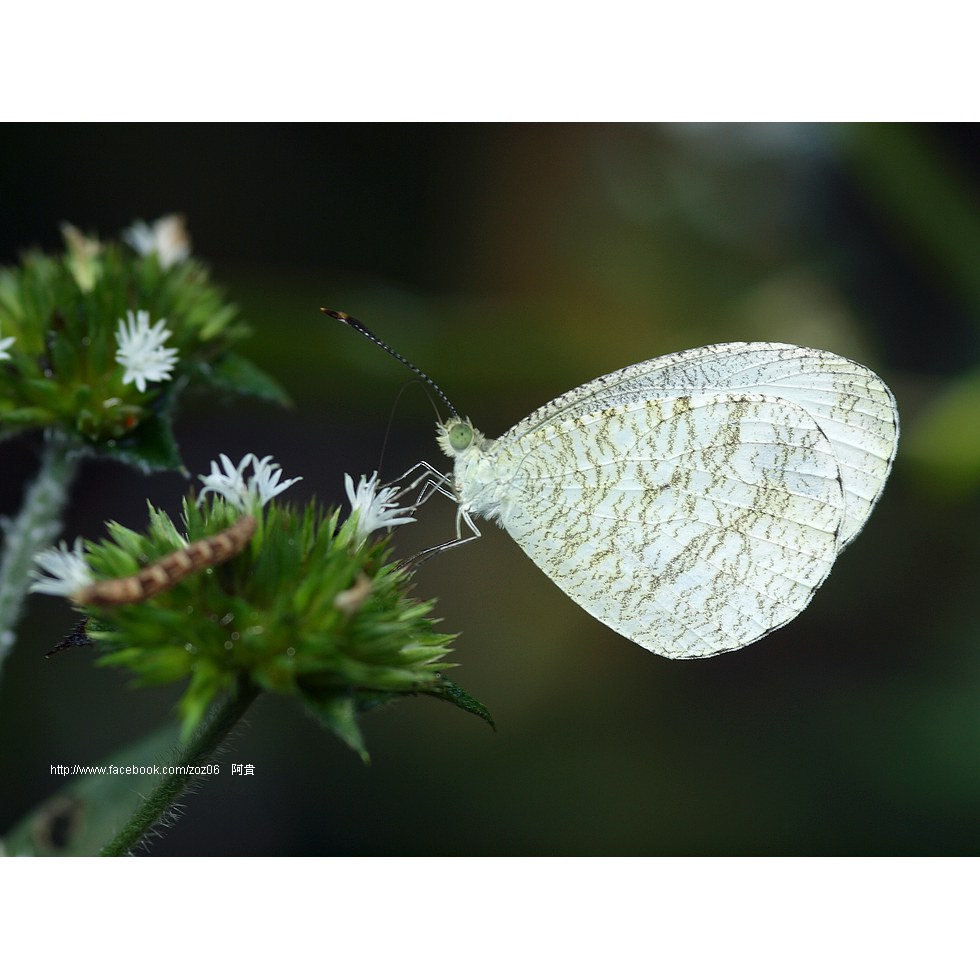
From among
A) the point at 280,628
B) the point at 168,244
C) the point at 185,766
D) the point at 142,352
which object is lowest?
Answer: the point at 185,766

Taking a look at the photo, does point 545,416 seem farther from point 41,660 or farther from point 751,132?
point 41,660

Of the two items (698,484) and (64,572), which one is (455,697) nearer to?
(64,572)

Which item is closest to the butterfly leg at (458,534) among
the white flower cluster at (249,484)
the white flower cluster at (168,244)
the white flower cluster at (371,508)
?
the white flower cluster at (371,508)

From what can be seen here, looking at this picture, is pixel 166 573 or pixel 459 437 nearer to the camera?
pixel 166 573

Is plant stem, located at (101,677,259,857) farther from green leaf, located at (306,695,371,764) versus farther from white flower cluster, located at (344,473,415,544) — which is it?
white flower cluster, located at (344,473,415,544)

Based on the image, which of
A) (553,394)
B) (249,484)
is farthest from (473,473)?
(553,394)

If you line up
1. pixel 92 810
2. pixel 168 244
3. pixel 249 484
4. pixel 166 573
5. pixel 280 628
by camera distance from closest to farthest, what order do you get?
pixel 166 573, pixel 280 628, pixel 249 484, pixel 92 810, pixel 168 244
